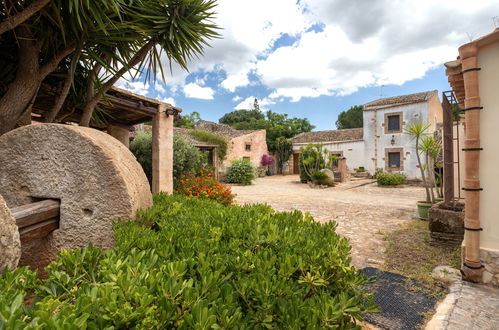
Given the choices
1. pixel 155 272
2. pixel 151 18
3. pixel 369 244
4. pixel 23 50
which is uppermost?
pixel 151 18

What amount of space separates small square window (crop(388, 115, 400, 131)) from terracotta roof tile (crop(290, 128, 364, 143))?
9.00 ft

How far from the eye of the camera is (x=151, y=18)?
3.94m

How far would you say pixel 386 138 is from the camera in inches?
840

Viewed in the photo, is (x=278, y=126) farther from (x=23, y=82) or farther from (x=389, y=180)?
(x=23, y=82)

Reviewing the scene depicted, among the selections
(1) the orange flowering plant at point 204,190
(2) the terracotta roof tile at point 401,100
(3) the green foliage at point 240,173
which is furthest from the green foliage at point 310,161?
(1) the orange flowering plant at point 204,190

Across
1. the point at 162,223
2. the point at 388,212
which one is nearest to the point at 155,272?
the point at 162,223

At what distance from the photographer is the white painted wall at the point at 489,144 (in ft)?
10.7

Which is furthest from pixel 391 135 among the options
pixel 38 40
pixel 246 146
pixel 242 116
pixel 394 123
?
pixel 242 116

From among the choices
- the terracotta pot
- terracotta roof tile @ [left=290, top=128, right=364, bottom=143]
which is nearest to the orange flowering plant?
the terracotta pot

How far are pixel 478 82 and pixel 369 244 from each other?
10.4 feet

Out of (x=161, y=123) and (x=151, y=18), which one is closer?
(x=151, y=18)

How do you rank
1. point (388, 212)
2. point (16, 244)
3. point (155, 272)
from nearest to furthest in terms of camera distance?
point (155, 272) → point (16, 244) → point (388, 212)

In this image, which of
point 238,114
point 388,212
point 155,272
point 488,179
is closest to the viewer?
point 155,272

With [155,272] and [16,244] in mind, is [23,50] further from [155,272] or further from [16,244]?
[155,272]
